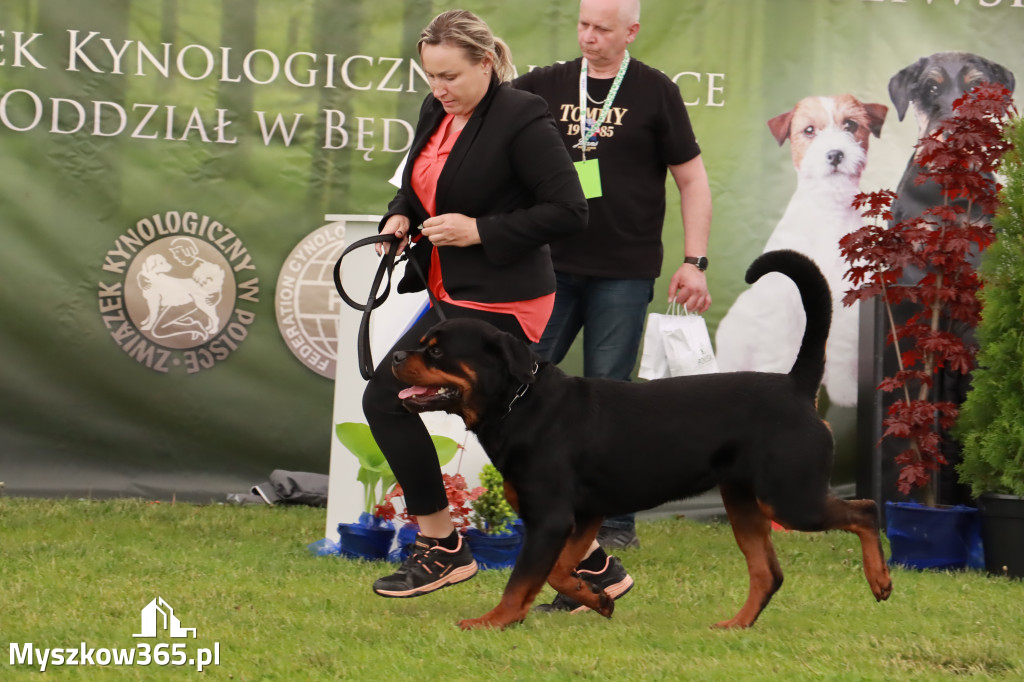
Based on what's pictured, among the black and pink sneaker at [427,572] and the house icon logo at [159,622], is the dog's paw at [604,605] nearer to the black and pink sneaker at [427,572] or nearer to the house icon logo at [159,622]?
the black and pink sneaker at [427,572]

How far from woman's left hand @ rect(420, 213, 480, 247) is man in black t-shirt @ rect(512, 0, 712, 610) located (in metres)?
1.35

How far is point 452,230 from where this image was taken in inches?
137

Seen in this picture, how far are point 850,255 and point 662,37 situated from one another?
175 cm

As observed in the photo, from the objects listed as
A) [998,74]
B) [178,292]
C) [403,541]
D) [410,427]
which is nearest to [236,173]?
[178,292]

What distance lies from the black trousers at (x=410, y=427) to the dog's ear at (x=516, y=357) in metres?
0.24

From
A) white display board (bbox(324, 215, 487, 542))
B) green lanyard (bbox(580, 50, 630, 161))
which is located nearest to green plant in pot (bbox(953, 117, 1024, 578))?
green lanyard (bbox(580, 50, 630, 161))

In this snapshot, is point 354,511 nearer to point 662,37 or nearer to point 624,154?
point 624,154

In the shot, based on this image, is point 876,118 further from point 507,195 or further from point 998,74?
point 507,195

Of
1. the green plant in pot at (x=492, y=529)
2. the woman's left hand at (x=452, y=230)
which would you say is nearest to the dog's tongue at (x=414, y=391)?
the woman's left hand at (x=452, y=230)

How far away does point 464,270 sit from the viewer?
361cm

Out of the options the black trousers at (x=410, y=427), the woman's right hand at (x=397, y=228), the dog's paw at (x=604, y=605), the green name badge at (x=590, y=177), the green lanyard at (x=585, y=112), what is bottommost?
the dog's paw at (x=604, y=605)

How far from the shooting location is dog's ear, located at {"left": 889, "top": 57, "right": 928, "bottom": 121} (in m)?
6.34

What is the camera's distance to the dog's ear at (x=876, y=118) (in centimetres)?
633

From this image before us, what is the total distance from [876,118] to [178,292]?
3.83 meters
